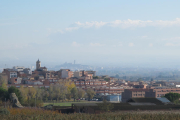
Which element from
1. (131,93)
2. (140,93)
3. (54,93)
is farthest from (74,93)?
(140,93)

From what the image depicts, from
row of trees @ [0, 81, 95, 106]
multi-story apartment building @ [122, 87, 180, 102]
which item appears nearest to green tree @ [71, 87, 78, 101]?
row of trees @ [0, 81, 95, 106]

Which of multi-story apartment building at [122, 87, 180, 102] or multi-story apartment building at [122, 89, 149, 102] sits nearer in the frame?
multi-story apartment building at [122, 89, 149, 102]

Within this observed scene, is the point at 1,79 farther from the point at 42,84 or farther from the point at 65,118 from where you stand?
the point at 65,118

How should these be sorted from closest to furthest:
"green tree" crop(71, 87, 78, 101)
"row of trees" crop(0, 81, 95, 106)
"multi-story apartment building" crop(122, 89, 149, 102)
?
"row of trees" crop(0, 81, 95, 106) < "multi-story apartment building" crop(122, 89, 149, 102) < "green tree" crop(71, 87, 78, 101)

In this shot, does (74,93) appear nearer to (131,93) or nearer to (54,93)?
(54,93)

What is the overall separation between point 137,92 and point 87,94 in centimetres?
815

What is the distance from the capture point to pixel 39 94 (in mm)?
46125

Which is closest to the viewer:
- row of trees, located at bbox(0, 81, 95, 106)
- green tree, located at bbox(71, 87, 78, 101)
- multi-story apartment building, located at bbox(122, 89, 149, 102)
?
row of trees, located at bbox(0, 81, 95, 106)

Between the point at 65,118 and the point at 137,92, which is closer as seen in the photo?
the point at 65,118

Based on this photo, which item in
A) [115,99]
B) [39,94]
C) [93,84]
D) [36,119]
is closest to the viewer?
[36,119]

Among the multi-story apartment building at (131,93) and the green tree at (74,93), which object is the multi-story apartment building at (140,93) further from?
the green tree at (74,93)

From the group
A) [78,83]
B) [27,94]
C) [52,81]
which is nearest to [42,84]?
[52,81]

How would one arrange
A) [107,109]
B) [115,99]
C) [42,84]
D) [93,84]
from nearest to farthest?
[107,109] < [115,99] < [42,84] < [93,84]

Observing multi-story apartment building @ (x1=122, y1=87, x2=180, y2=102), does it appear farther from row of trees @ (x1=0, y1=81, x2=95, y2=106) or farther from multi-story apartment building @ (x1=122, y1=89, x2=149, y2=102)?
row of trees @ (x1=0, y1=81, x2=95, y2=106)
